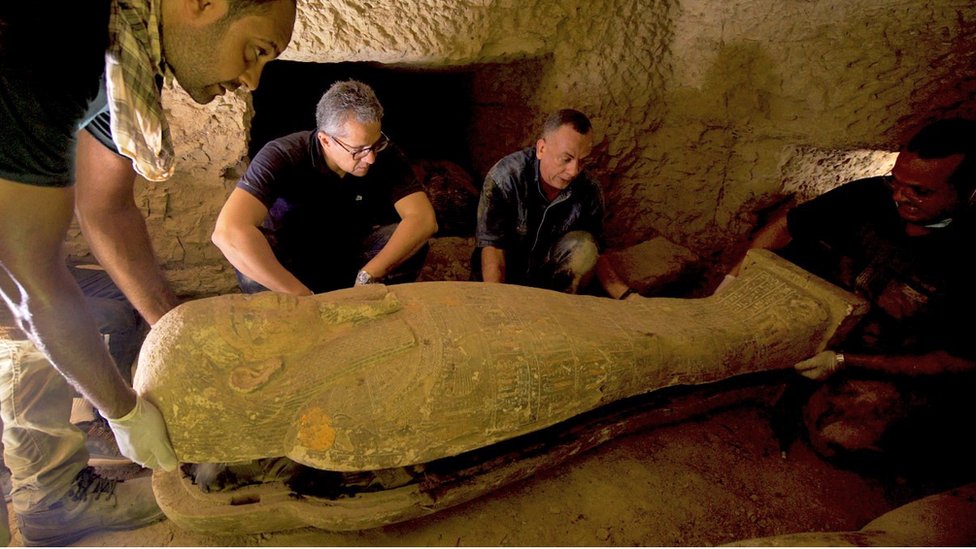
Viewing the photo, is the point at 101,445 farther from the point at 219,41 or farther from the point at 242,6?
the point at 242,6

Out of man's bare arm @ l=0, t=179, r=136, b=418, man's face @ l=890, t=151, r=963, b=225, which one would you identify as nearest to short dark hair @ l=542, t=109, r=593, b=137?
man's face @ l=890, t=151, r=963, b=225

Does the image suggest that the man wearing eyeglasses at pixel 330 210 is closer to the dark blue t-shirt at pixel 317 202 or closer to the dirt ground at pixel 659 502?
the dark blue t-shirt at pixel 317 202

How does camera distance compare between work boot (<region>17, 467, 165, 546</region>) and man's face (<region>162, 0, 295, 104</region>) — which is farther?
work boot (<region>17, 467, 165, 546</region>)

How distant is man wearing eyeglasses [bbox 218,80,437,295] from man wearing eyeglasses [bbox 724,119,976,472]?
2145 millimetres

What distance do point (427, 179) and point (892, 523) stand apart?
141 inches

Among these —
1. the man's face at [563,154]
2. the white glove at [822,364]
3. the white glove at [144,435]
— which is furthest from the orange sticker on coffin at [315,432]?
the white glove at [822,364]

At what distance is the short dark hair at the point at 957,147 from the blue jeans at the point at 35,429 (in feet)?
12.2

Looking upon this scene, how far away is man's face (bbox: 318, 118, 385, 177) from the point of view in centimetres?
249

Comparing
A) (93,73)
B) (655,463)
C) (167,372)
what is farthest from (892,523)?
(93,73)

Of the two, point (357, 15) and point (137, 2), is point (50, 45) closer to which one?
point (137, 2)

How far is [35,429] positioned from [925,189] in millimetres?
3755

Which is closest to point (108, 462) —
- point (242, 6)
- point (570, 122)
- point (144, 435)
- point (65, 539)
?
point (65, 539)

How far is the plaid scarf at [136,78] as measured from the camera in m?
1.25

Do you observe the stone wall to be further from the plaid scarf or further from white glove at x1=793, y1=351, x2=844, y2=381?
the plaid scarf
